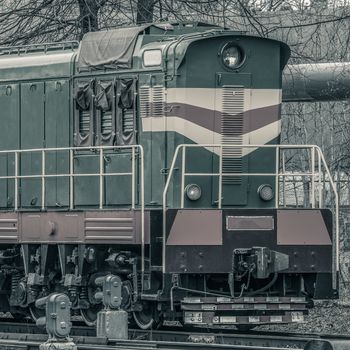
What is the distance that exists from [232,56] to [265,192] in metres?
1.84

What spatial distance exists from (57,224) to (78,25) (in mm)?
5600

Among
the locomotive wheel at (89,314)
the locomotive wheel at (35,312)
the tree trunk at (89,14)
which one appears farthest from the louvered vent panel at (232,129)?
the tree trunk at (89,14)

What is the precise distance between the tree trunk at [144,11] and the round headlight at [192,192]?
5620 mm

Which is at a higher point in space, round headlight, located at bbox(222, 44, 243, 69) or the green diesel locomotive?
round headlight, located at bbox(222, 44, 243, 69)

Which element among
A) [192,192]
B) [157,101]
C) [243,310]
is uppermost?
[157,101]

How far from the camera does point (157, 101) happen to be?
1548 centimetres

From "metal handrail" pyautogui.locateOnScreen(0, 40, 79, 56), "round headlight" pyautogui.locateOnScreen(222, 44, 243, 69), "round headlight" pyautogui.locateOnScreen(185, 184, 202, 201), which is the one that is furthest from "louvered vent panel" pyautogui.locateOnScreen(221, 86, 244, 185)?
"metal handrail" pyautogui.locateOnScreen(0, 40, 79, 56)

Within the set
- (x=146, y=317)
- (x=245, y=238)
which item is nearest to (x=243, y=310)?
(x=245, y=238)

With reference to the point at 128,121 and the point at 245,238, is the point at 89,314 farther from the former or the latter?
the point at 128,121

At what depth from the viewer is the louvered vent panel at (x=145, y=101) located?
51.0 feet

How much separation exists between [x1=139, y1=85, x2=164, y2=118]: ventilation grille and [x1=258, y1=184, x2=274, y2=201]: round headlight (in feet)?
5.42

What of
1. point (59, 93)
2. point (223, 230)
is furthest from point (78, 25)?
point (223, 230)

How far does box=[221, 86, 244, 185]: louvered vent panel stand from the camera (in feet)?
51.1

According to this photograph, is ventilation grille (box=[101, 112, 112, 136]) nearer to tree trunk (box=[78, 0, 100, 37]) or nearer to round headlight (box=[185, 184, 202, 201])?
round headlight (box=[185, 184, 202, 201])
